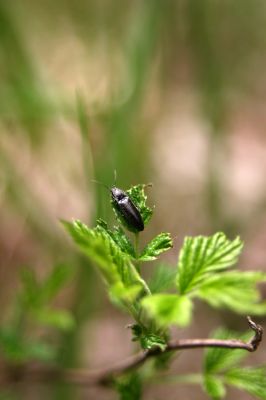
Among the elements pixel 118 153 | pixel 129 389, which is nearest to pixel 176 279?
pixel 129 389

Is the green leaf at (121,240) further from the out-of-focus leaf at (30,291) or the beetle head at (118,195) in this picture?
the out-of-focus leaf at (30,291)

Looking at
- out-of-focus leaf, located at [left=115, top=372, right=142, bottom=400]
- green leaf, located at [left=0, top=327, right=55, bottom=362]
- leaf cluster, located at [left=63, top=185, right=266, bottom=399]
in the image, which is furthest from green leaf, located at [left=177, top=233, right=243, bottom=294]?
green leaf, located at [left=0, top=327, right=55, bottom=362]

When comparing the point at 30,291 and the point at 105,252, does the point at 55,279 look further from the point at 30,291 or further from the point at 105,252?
the point at 105,252

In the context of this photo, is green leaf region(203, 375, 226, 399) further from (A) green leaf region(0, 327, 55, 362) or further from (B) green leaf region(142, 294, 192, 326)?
(A) green leaf region(0, 327, 55, 362)

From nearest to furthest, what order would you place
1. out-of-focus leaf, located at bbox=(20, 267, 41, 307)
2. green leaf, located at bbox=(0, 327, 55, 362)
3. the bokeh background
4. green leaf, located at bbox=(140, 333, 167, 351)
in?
green leaf, located at bbox=(140, 333, 167, 351), green leaf, located at bbox=(0, 327, 55, 362), out-of-focus leaf, located at bbox=(20, 267, 41, 307), the bokeh background

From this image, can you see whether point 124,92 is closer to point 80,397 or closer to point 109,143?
point 109,143

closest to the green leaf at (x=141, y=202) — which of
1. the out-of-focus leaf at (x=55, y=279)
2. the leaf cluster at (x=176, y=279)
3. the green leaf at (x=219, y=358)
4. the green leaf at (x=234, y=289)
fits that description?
the leaf cluster at (x=176, y=279)

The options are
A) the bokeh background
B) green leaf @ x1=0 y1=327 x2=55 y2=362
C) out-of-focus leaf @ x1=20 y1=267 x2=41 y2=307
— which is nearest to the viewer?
green leaf @ x1=0 y1=327 x2=55 y2=362
